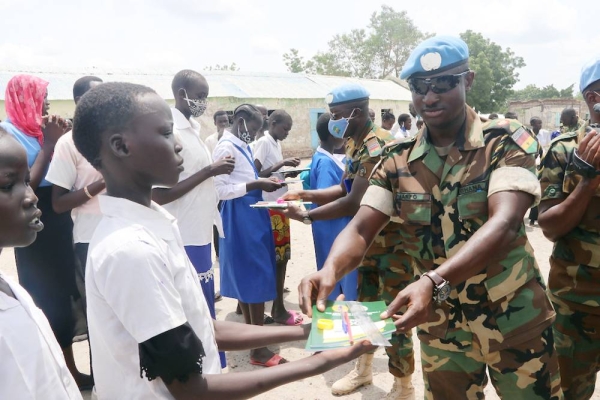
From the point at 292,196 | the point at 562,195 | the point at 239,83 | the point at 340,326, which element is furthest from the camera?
the point at 239,83

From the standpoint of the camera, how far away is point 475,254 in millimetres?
1797

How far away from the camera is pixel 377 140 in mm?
3344

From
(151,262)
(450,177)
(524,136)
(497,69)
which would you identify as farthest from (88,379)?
→ (497,69)

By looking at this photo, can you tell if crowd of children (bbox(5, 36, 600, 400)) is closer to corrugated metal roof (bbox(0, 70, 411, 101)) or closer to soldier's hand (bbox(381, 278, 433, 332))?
soldier's hand (bbox(381, 278, 433, 332))

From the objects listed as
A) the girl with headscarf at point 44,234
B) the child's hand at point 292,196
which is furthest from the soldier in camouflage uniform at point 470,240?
the girl with headscarf at point 44,234

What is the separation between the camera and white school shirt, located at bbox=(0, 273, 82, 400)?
1104mm

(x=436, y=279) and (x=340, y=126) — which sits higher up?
(x=340, y=126)

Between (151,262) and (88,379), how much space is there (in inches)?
114

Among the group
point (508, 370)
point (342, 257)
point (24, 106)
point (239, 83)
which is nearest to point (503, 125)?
point (342, 257)

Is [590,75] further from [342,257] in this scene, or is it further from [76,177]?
[76,177]

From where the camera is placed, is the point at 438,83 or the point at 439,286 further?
the point at 438,83

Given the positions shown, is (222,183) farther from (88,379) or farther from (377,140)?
(88,379)

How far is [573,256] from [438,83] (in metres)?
1.25

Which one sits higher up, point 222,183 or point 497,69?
point 497,69
